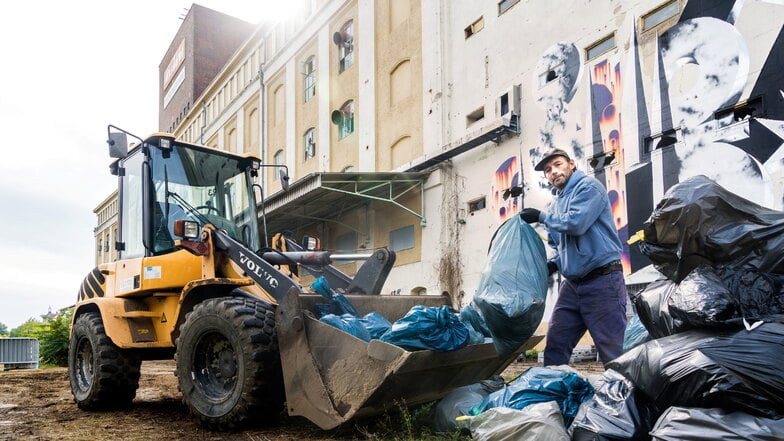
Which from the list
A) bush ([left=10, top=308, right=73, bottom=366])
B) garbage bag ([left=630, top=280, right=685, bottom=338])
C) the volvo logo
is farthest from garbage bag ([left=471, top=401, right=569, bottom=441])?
bush ([left=10, top=308, right=73, bottom=366])

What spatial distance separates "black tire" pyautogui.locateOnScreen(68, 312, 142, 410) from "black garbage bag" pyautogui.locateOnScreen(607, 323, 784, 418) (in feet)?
15.7

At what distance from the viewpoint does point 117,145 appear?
5742mm

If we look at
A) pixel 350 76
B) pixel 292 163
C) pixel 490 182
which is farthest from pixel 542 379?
pixel 292 163

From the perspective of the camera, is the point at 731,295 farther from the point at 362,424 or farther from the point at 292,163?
the point at 292,163

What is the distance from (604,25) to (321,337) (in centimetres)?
944

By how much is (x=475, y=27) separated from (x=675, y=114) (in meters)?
6.09

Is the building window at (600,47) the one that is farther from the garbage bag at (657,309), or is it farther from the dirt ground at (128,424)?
the garbage bag at (657,309)

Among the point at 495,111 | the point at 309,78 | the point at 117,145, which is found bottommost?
the point at 117,145

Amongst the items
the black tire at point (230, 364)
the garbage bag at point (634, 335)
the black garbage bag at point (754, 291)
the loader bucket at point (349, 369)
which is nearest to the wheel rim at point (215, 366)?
the black tire at point (230, 364)

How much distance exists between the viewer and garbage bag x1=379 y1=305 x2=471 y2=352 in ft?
12.0

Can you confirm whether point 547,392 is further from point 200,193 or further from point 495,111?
point 495,111

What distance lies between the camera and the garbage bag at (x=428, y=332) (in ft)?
12.0

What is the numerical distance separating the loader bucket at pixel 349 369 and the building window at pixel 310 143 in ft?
57.7

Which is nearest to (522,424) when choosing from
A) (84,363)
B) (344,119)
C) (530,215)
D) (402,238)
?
(530,215)
